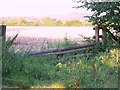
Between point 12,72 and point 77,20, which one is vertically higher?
point 77,20

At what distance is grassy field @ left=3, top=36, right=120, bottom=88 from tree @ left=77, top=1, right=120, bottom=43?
1.26 meters

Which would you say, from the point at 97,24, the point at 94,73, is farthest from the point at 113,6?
the point at 94,73

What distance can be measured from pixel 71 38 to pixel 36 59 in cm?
190

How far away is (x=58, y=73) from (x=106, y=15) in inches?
96.3

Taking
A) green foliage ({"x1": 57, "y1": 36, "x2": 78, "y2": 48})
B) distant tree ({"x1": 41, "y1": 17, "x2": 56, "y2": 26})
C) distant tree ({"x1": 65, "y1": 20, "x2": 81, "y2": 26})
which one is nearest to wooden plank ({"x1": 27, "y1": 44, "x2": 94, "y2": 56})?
green foliage ({"x1": 57, "y1": 36, "x2": 78, "y2": 48})

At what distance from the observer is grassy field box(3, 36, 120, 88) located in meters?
5.48

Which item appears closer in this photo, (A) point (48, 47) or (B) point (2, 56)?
(B) point (2, 56)

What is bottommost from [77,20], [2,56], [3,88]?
[3,88]

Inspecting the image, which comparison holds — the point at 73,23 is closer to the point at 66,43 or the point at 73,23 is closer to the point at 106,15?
the point at 66,43

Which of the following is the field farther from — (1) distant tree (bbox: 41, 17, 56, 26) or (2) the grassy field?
(1) distant tree (bbox: 41, 17, 56, 26)

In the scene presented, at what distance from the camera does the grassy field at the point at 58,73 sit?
18.0ft

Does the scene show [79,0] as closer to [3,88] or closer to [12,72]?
[12,72]

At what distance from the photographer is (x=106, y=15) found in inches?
319

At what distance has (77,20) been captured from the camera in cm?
838
